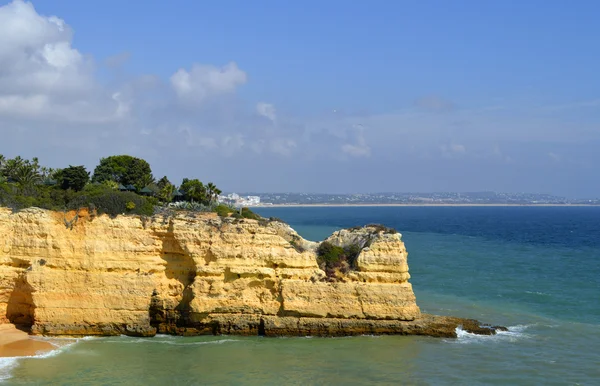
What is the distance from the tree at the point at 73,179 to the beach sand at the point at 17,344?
8728 millimetres

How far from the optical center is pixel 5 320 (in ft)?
76.6

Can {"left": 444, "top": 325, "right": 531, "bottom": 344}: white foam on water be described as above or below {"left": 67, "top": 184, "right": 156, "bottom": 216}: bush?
below

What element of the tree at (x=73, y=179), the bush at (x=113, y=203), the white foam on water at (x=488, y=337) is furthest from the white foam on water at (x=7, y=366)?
the white foam on water at (x=488, y=337)

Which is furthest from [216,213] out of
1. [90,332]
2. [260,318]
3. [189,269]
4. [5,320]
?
[5,320]

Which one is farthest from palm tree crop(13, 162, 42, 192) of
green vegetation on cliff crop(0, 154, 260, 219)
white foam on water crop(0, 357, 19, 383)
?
white foam on water crop(0, 357, 19, 383)

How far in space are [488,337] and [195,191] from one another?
17.6 metres

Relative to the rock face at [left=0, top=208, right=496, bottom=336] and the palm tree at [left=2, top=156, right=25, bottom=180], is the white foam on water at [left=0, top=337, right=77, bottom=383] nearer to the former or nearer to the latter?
the rock face at [left=0, top=208, right=496, bottom=336]

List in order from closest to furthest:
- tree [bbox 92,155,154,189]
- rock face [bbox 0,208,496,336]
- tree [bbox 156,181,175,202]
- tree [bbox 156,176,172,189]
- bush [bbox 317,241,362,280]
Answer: rock face [bbox 0,208,496,336] → bush [bbox 317,241,362,280] → tree [bbox 156,181,175,202] → tree [bbox 92,155,154,189] → tree [bbox 156,176,172,189]

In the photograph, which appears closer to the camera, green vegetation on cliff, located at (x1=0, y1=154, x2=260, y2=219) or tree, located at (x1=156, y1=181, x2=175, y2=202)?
green vegetation on cliff, located at (x1=0, y1=154, x2=260, y2=219)

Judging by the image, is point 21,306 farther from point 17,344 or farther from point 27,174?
point 27,174

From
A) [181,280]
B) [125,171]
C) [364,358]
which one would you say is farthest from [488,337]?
[125,171]

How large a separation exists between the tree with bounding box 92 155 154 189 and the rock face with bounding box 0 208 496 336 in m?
12.8

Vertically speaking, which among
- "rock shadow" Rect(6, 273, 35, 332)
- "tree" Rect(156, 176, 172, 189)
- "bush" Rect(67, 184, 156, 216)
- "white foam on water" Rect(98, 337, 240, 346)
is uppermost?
"tree" Rect(156, 176, 172, 189)

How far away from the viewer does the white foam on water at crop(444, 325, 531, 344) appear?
2398cm
